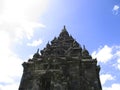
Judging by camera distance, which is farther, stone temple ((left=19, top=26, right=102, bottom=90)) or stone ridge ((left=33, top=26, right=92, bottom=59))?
stone ridge ((left=33, top=26, right=92, bottom=59))

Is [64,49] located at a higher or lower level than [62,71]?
higher

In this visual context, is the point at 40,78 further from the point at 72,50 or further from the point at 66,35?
the point at 66,35

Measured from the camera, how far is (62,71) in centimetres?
2275

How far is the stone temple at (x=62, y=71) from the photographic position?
870 inches

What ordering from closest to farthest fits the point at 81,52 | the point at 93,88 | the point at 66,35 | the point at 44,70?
the point at 93,88
the point at 44,70
the point at 81,52
the point at 66,35

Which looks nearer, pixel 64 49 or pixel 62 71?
pixel 62 71

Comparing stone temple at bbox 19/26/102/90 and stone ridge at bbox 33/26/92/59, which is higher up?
stone ridge at bbox 33/26/92/59

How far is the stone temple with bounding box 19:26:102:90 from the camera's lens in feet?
72.5

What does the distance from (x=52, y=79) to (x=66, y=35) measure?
808cm

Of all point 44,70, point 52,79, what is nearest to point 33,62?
point 44,70

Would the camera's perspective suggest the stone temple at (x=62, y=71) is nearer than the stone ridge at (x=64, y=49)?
Yes

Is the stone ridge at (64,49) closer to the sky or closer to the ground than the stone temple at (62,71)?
closer to the sky

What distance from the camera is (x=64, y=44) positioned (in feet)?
88.9

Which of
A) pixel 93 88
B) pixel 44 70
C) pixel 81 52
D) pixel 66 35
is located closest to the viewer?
pixel 93 88
